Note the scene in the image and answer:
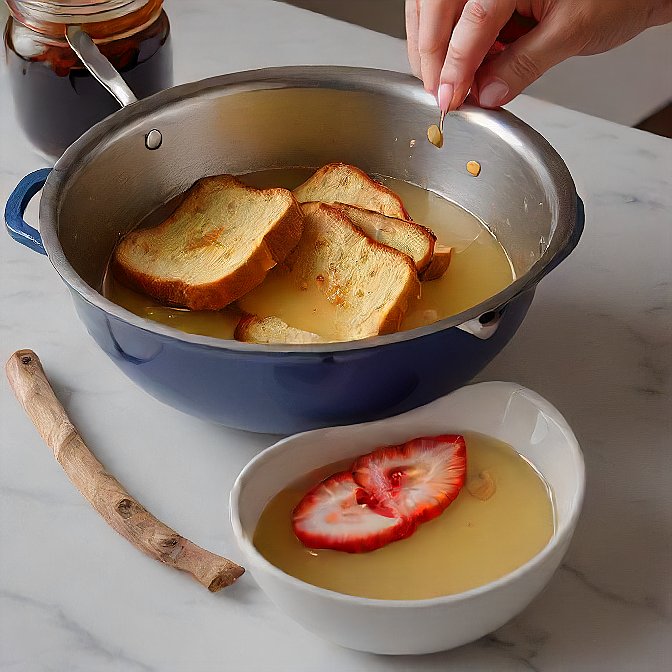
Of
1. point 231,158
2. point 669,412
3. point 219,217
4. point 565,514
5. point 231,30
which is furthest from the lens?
point 231,30

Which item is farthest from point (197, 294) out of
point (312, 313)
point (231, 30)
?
point (231, 30)

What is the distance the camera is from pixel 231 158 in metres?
1.38

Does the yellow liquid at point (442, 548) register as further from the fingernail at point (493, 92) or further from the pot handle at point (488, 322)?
the fingernail at point (493, 92)

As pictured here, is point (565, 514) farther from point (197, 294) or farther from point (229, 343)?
point (197, 294)

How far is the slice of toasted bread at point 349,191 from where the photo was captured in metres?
1.28

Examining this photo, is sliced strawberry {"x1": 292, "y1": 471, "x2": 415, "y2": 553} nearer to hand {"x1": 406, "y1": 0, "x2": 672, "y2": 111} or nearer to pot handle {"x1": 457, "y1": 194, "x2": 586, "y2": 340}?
pot handle {"x1": 457, "y1": 194, "x2": 586, "y2": 340}

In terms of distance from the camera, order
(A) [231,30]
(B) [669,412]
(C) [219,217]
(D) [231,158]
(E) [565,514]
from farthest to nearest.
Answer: (A) [231,30]
(D) [231,158]
(C) [219,217]
(B) [669,412]
(E) [565,514]

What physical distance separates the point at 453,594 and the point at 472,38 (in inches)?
24.3

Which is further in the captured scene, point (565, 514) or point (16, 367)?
point (16, 367)

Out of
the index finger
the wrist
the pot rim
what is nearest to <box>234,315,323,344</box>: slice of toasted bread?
the pot rim

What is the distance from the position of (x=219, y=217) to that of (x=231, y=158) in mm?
141

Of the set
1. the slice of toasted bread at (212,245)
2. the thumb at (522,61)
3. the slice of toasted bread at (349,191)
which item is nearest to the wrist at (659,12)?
the thumb at (522,61)

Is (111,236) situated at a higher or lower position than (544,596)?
higher

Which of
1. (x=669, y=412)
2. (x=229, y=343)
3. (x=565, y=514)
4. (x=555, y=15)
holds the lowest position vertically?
(x=669, y=412)
